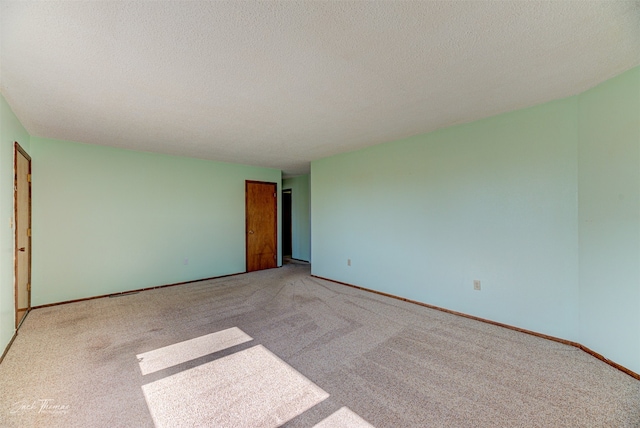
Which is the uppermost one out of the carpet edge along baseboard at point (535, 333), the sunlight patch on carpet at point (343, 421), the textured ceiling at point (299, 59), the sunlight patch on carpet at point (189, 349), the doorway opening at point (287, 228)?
the textured ceiling at point (299, 59)

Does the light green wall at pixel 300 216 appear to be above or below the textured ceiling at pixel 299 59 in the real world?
below

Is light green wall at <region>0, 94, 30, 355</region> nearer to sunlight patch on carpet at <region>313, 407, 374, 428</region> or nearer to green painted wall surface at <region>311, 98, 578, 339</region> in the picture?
sunlight patch on carpet at <region>313, 407, 374, 428</region>

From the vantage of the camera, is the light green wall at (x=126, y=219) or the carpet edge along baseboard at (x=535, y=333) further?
the light green wall at (x=126, y=219)

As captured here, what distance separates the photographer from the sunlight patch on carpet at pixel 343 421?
4.98 feet

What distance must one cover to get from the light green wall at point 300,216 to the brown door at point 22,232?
16.0 ft

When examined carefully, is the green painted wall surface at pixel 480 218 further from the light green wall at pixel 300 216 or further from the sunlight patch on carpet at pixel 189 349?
the light green wall at pixel 300 216

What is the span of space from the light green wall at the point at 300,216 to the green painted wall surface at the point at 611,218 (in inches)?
204

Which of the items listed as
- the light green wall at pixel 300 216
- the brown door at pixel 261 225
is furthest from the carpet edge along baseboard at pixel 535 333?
the light green wall at pixel 300 216

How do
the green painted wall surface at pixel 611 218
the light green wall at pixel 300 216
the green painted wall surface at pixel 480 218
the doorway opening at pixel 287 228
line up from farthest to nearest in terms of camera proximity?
1. the doorway opening at pixel 287 228
2. the light green wall at pixel 300 216
3. the green painted wall surface at pixel 480 218
4. the green painted wall surface at pixel 611 218

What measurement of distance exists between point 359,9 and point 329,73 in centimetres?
63

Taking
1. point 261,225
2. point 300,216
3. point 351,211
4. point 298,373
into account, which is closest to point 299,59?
point 298,373

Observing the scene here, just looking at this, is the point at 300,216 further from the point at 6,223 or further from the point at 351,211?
the point at 6,223

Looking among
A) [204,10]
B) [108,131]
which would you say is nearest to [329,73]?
[204,10]

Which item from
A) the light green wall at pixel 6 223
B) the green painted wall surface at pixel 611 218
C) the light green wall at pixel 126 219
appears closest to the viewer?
the green painted wall surface at pixel 611 218
